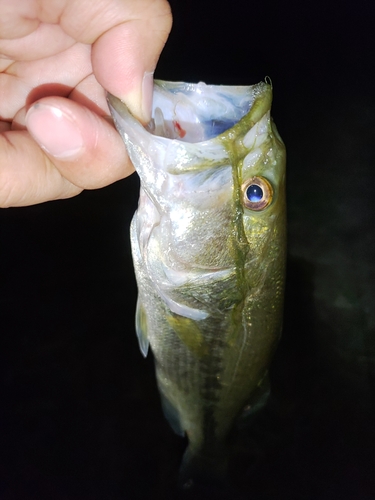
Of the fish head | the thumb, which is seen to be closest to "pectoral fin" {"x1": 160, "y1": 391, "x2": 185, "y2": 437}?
the fish head

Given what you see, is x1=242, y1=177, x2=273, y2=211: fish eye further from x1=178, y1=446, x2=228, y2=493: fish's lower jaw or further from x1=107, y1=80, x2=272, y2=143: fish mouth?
x1=178, y1=446, x2=228, y2=493: fish's lower jaw

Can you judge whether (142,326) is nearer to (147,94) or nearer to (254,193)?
(254,193)

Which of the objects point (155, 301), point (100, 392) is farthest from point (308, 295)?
point (155, 301)

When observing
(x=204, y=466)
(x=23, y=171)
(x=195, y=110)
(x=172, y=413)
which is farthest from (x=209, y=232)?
(x=204, y=466)

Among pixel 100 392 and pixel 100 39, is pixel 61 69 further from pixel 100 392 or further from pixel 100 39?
pixel 100 392

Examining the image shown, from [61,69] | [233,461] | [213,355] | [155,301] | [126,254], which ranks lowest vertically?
[233,461]

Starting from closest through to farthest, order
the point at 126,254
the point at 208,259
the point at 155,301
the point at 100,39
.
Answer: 1. the point at 100,39
2. the point at 208,259
3. the point at 155,301
4. the point at 126,254
